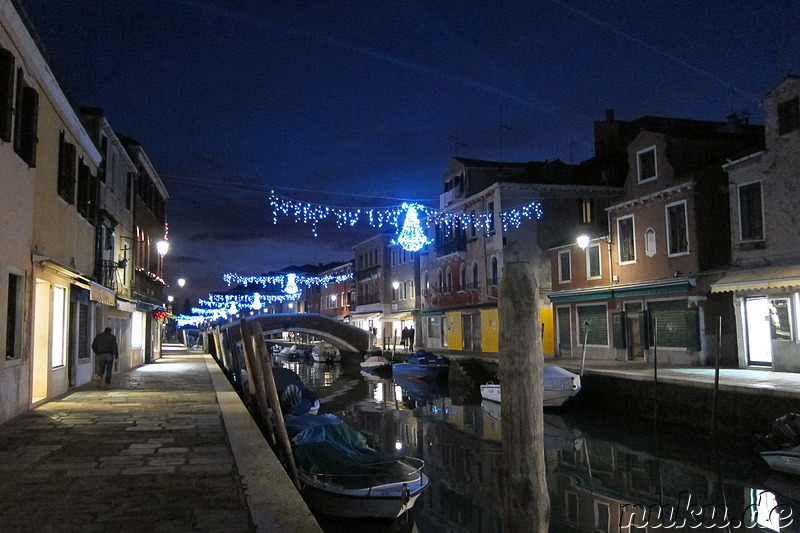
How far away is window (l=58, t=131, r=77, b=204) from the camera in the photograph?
13.0 meters

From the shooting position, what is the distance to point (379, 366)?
1457 inches

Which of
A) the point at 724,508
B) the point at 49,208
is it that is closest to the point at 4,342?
the point at 49,208

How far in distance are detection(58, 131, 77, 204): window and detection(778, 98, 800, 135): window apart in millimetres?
17911

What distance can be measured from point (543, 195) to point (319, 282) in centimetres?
4364

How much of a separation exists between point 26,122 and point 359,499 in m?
8.02

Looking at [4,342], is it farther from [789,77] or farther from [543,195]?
[543,195]

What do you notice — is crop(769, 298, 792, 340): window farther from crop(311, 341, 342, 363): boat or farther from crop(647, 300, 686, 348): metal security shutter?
crop(311, 341, 342, 363): boat

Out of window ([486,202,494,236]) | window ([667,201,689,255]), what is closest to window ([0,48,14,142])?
window ([667,201,689,255])

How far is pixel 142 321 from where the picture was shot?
95.5 feet

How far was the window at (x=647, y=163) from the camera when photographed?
23.4 m

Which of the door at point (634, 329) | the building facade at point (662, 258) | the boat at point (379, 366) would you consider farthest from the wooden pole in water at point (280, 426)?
the boat at point (379, 366)

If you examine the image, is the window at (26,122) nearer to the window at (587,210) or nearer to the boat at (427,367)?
the boat at (427,367)

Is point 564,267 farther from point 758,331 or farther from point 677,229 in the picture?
point 758,331

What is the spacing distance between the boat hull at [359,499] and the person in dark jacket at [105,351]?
8.46 meters
